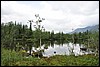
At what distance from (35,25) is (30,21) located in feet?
1.93

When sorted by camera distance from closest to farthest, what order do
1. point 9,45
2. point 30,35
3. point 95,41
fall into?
point 95,41 → point 9,45 → point 30,35

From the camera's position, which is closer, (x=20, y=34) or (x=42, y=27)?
(x=42, y=27)

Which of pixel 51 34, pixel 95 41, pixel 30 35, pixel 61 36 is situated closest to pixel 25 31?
pixel 30 35

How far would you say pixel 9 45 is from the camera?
30.1 meters

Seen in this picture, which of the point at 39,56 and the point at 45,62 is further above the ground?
the point at 45,62

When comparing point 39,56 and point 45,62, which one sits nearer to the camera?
point 45,62

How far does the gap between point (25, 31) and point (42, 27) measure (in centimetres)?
5956

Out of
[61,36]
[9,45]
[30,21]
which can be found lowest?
[61,36]

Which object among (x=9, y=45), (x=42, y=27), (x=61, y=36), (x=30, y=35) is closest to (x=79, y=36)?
(x=61, y=36)

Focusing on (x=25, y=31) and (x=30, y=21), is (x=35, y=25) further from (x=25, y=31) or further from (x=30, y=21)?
(x=25, y=31)

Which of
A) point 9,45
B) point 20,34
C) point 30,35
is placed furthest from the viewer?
point 30,35

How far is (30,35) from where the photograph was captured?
79.9m

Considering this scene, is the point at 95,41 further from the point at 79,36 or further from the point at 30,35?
the point at 79,36

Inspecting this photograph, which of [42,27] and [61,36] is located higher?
[42,27]
